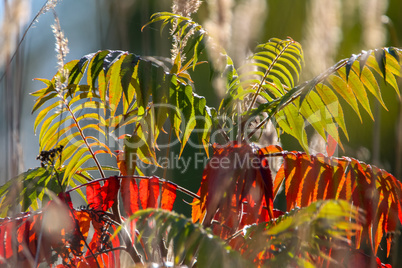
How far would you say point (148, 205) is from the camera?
0.89 metres

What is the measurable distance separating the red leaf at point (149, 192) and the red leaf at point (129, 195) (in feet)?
0.05

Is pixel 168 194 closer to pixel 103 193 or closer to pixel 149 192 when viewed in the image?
pixel 149 192

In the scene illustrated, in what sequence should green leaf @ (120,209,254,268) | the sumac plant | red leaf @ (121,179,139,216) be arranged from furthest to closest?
red leaf @ (121,179,139,216) < the sumac plant < green leaf @ (120,209,254,268)

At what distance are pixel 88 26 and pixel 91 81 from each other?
1.47 meters

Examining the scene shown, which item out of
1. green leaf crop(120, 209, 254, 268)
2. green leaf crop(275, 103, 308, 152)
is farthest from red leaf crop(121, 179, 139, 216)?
green leaf crop(275, 103, 308, 152)

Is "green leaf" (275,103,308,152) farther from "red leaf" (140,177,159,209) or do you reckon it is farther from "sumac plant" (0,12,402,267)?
"red leaf" (140,177,159,209)

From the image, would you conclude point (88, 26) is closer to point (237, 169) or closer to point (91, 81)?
point (91, 81)

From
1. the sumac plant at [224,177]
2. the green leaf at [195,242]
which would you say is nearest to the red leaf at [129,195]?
the sumac plant at [224,177]

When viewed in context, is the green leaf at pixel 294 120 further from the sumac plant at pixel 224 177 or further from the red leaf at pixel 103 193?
the red leaf at pixel 103 193

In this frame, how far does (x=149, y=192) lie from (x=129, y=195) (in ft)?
0.18

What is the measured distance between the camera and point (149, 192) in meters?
0.89

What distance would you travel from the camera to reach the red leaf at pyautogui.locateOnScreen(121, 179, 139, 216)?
841 millimetres

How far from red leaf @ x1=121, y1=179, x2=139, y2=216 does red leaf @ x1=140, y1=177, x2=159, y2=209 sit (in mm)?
16

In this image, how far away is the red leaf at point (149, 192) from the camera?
872mm
